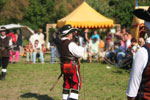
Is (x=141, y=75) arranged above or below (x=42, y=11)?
below

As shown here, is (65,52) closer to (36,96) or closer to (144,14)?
(36,96)

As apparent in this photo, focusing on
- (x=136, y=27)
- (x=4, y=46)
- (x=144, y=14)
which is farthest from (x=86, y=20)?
(x=144, y=14)

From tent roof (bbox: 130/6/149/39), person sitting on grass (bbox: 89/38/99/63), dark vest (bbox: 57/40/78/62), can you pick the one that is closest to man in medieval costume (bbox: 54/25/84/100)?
dark vest (bbox: 57/40/78/62)

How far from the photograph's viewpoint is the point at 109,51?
48.8ft

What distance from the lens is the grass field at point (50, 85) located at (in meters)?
7.27

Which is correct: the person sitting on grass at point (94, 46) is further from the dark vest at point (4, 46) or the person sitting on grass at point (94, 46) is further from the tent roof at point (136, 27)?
the dark vest at point (4, 46)

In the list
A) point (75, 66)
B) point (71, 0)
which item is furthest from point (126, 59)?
point (71, 0)

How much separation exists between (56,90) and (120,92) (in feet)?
6.02

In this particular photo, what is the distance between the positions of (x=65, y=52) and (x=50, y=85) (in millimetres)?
3354

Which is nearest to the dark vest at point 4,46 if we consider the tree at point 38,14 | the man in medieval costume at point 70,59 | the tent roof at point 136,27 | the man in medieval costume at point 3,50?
the man in medieval costume at point 3,50

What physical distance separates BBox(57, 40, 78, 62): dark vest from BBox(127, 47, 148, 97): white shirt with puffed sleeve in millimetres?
2886

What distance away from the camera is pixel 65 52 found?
220 inches

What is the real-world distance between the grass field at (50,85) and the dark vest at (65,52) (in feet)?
4.83

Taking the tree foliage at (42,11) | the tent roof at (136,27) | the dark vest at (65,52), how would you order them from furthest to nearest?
the tree foliage at (42,11), the tent roof at (136,27), the dark vest at (65,52)
